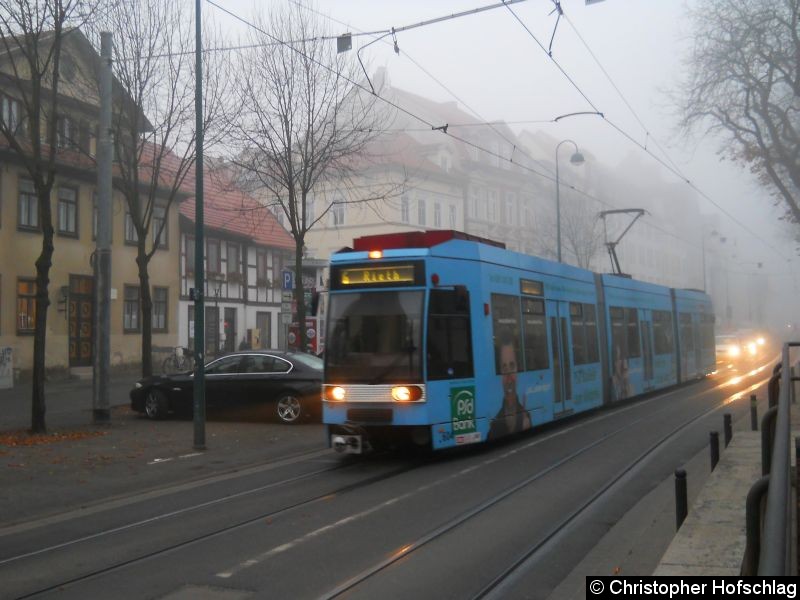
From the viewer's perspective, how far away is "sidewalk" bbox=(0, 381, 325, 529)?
1055 cm

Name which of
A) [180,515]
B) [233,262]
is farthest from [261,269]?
[180,515]

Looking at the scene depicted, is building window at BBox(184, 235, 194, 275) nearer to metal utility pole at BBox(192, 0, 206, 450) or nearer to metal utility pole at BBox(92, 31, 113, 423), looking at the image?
metal utility pole at BBox(92, 31, 113, 423)

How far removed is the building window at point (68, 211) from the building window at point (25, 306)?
2.41m

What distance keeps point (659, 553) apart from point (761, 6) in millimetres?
28082

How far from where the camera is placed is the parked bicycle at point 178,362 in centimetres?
3265

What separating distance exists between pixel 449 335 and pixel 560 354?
4729 mm

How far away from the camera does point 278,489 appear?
10.6m

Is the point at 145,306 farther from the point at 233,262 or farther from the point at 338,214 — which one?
the point at 338,214

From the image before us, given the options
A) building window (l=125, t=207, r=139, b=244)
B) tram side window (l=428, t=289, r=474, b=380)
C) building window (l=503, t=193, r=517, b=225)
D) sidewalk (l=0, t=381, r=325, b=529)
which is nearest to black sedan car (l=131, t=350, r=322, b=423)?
sidewalk (l=0, t=381, r=325, b=529)

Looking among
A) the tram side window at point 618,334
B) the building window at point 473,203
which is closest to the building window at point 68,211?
the tram side window at point 618,334

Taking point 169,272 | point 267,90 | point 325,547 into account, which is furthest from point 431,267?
point 169,272

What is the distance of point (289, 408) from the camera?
17641mm

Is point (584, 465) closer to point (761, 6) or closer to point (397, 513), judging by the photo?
point (397, 513)

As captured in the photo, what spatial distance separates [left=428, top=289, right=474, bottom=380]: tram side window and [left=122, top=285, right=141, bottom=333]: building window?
23.7 metres
